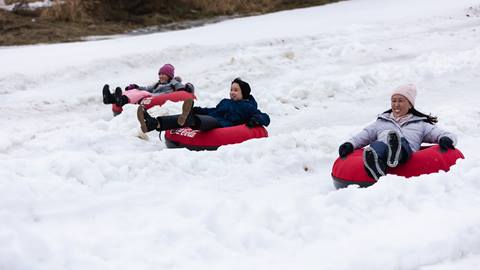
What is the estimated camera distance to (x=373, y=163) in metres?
5.16

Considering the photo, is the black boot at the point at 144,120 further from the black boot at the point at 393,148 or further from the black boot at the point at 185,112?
the black boot at the point at 393,148

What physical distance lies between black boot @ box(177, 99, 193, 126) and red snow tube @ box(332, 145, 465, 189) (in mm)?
1935

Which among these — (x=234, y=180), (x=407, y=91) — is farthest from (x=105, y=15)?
(x=407, y=91)

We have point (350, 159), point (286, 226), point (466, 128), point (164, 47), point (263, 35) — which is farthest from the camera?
point (263, 35)

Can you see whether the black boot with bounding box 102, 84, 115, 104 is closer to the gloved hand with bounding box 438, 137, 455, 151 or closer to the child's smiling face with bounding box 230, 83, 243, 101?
the child's smiling face with bounding box 230, 83, 243, 101

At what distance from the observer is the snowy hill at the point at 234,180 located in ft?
12.3

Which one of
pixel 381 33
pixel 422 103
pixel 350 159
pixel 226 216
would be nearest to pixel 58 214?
pixel 226 216

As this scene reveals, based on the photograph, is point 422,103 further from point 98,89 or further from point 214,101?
point 98,89

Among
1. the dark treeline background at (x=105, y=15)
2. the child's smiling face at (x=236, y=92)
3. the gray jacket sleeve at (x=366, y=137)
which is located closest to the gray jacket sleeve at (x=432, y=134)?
the gray jacket sleeve at (x=366, y=137)

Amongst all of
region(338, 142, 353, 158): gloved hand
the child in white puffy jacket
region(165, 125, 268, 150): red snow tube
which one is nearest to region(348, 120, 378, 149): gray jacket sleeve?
the child in white puffy jacket

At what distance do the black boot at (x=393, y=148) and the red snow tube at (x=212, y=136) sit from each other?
2.18 meters

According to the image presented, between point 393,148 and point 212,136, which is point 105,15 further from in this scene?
point 393,148

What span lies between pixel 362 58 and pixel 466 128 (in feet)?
19.3

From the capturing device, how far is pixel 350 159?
551cm
